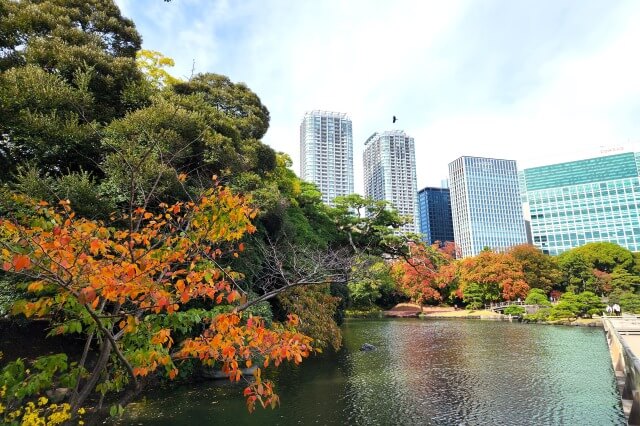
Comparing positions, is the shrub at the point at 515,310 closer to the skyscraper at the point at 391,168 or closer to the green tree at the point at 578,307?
the green tree at the point at 578,307

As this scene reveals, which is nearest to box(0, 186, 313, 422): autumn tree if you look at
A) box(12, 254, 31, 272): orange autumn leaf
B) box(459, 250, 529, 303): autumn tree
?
box(12, 254, 31, 272): orange autumn leaf

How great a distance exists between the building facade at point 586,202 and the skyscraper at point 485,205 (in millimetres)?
13380

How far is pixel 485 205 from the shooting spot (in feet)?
298

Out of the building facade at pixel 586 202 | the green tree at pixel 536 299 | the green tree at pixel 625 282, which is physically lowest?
the green tree at pixel 536 299

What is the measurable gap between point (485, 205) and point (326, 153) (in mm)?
55313

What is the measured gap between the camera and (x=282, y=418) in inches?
298

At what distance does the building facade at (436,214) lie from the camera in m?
101

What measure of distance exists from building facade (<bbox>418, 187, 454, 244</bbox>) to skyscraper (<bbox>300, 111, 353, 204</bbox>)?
54006 millimetres

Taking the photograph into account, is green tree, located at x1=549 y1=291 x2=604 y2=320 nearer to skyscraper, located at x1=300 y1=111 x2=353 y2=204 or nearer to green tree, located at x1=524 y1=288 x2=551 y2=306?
green tree, located at x1=524 y1=288 x2=551 y2=306

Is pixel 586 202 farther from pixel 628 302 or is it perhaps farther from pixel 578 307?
pixel 578 307

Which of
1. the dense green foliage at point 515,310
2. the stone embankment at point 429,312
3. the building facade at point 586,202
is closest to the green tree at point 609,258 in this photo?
the stone embankment at point 429,312

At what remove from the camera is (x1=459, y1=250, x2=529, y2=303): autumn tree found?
30.3 metres

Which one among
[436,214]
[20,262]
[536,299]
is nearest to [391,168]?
[436,214]

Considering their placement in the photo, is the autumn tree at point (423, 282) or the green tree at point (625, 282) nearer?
the green tree at point (625, 282)
